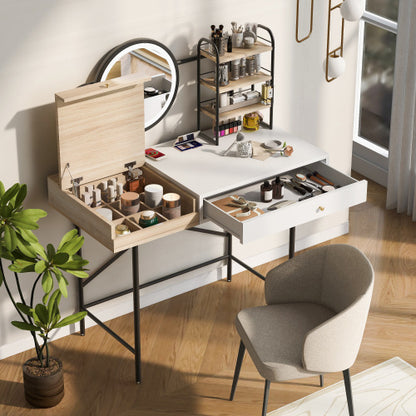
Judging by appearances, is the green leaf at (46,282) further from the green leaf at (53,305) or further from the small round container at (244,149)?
the small round container at (244,149)

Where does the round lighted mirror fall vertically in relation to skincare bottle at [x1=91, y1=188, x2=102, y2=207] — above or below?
above

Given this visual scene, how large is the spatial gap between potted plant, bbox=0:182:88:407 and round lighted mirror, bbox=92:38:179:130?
0.73m

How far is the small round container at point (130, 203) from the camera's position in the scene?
3.71m

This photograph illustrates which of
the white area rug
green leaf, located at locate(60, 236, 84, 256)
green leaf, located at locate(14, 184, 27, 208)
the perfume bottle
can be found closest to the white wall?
A: the perfume bottle

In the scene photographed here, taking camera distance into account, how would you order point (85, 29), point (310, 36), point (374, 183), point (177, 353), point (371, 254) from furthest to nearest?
1. point (374, 183)
2. point (371, 254)
3. point (310, 36)
4. point (177, 353)
5. point (85, 29)

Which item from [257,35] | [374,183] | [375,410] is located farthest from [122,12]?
[374,183]

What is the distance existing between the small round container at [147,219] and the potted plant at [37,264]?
Result: 28cm

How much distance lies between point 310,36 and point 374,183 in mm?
1615

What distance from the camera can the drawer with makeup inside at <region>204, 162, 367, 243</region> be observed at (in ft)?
11.8

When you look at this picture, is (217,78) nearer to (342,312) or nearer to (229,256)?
(229,256)

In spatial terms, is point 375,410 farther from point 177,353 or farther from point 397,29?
point 397,29

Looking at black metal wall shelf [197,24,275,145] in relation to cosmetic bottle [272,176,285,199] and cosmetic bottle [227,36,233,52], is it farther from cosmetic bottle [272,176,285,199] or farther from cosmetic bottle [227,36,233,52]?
cosmetic bottle [272,176,285,199]

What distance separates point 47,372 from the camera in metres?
3.71

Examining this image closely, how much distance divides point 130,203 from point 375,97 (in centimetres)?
270
